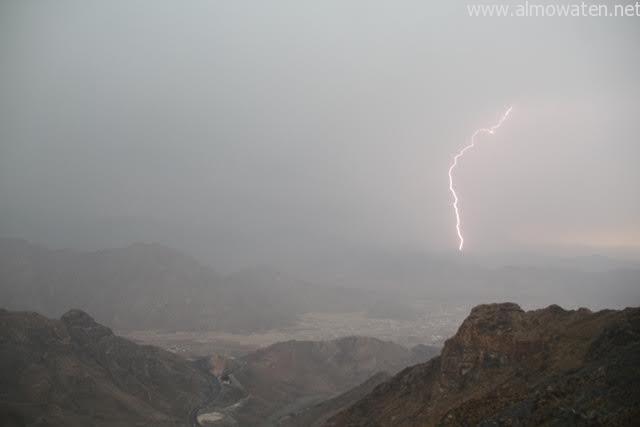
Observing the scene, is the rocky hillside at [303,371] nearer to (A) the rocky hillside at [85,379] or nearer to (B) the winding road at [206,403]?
(B) the winding road at [206,403]

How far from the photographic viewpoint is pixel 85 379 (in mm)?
100562

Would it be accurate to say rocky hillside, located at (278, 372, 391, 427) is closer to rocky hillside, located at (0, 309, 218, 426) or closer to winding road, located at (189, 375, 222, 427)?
winding road, located at (189, 375, 222, 427)

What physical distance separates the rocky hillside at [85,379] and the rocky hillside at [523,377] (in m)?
61.3

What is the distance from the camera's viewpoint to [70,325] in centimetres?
12850

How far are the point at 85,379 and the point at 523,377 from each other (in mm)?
105571

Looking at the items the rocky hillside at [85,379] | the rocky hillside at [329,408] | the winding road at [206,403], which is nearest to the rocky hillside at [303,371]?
the winding road at [206,403]

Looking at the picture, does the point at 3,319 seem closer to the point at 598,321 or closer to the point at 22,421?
the point at 22,421

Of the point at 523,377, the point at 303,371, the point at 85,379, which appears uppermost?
the point at 523,377

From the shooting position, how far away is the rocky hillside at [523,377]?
27828 mm

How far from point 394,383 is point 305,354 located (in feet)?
350

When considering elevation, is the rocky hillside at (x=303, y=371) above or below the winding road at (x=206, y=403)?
below

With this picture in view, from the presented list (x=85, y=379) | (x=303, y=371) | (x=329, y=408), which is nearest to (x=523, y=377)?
(x=329, y=408)

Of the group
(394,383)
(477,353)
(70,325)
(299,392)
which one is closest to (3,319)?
(70,325)

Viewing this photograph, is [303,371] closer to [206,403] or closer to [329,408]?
[206,403]
